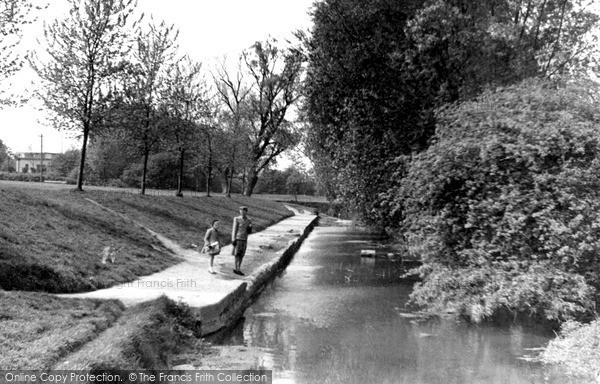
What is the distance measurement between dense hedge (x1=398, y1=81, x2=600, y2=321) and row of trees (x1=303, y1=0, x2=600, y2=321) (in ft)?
0.08

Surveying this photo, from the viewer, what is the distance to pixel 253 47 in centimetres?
5281

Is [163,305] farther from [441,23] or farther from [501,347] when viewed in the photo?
[441,23]

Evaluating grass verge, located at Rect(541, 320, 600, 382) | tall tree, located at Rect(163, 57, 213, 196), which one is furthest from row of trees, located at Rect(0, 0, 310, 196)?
grass verge, located at Rect(541, 320, 600, 382)

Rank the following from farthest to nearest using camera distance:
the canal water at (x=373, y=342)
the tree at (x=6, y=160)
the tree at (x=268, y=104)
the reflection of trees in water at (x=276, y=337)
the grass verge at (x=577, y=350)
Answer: the tree at (x=6, y=160) < the tree at (x=268, y=104) < the reflection of trees in water at (x=276, y=337) < the canal water at (x=373, y=342) < the grass verge at (x=577, y=350)

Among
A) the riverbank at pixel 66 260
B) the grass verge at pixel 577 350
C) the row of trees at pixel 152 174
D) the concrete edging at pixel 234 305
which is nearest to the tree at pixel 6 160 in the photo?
the row of trees at pixel 152 174

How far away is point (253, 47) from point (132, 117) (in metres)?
31.1

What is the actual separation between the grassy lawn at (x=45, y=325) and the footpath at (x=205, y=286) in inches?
35.4

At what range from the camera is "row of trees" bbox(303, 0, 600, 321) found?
9055 millimetres

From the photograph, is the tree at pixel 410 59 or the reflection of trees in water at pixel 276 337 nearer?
the reflection of trees in water at pixel 276 337

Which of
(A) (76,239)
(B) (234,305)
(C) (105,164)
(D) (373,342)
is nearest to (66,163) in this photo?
(C) (105,164)

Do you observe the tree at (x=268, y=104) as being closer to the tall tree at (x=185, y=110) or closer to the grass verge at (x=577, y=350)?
the tall tree at (x=185, y=110)

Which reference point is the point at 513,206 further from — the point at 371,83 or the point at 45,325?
the point at 371,83

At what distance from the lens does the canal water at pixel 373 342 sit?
7410 millimetres

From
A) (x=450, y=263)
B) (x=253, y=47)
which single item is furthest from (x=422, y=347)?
(x=253, y=47)
